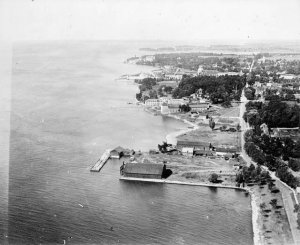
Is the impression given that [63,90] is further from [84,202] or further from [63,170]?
[84,202]

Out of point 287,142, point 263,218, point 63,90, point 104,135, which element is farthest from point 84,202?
point 63,90

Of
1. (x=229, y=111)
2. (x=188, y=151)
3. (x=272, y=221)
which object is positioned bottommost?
(x=272, y=221)

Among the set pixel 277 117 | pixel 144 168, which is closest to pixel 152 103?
pixel 277 117

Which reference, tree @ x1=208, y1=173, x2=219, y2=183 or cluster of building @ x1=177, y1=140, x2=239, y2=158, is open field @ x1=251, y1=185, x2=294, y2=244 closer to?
tree @ x1=208, y1=173, x2=219, y2=183

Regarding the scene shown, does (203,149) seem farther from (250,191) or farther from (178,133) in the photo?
(250,191)

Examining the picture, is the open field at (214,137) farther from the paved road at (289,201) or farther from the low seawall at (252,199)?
the low seawall at (252,199)
